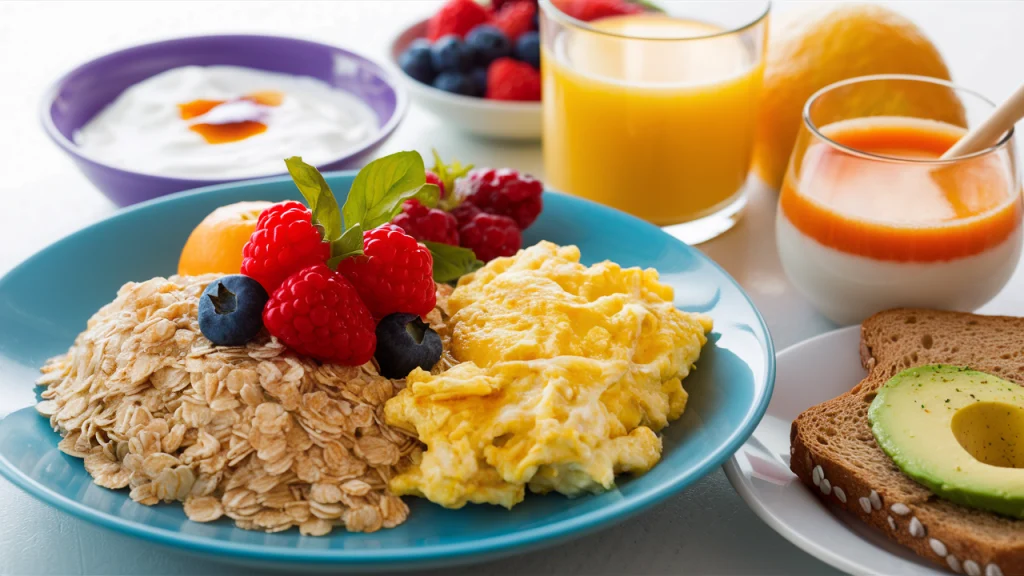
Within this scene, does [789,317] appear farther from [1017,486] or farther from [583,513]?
[583,513]

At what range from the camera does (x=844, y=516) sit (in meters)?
1.36

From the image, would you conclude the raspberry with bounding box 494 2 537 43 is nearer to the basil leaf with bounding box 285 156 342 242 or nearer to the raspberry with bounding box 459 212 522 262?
the raspberry with bounding box 459 212 522 262

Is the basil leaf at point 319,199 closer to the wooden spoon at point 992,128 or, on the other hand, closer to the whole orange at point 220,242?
the whole orange at point 220,242

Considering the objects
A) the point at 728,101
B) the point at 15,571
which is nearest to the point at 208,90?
the point at 728,101

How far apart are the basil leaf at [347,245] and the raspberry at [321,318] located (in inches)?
1.3

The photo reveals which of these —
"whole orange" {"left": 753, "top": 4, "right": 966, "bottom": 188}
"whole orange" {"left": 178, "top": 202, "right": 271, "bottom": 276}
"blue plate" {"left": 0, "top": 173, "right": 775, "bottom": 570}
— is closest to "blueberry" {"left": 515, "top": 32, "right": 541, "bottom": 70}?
"whole orange" {"left": 753, "top": 4, "right": 966, "bottom": 188}

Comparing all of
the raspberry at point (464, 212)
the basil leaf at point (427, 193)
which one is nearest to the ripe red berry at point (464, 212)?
the raspberry at point (464, 212)

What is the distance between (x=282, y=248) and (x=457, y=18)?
4.79 feet

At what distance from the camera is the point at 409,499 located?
1.27m

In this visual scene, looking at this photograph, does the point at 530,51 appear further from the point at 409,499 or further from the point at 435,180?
the point at 409,499

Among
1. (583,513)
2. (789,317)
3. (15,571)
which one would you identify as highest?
(583,513)

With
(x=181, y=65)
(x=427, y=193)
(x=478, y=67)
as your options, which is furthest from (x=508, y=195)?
(x=181, y=65)

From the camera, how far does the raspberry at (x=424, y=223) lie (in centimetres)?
171

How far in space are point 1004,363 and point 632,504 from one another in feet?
2.28
